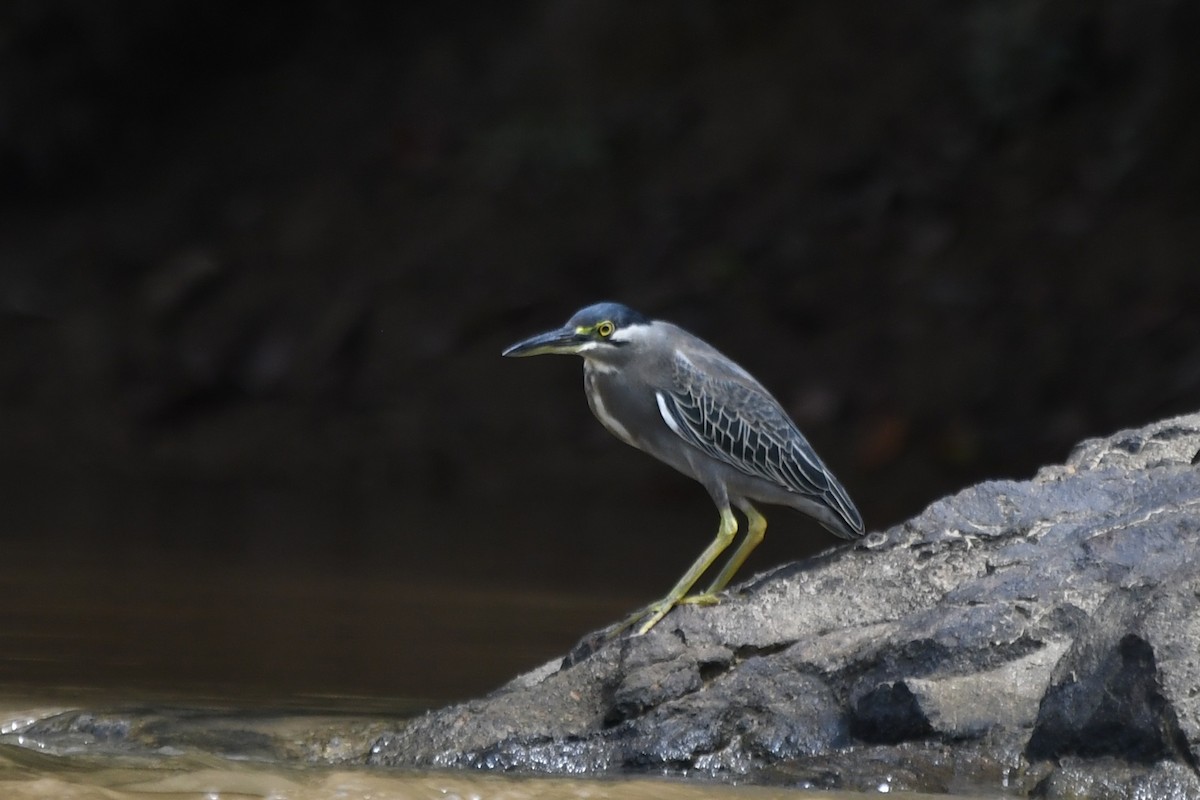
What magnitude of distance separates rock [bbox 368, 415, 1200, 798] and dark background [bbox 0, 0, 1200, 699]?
11.1 ft

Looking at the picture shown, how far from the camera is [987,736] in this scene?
11.5 feet

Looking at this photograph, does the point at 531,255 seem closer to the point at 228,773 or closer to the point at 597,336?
the point at 597,336

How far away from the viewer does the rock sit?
339cm

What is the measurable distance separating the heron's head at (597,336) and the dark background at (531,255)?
3.00m

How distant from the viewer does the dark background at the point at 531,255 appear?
10.6 metres

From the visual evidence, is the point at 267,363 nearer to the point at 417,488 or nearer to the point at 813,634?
the point at 417,488

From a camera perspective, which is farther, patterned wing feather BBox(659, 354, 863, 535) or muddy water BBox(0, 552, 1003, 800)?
patterned wing feather BBox(659, 354, 863, 535)

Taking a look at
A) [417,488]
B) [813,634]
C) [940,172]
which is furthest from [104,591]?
[940,172]

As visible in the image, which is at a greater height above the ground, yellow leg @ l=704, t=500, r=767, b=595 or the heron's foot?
yellow leg @ l=704, t=500, r=767, b=595

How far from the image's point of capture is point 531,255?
44.6 ft

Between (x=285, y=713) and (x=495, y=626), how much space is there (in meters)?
1.93

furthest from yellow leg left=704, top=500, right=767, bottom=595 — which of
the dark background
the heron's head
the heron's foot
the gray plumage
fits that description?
the dark background

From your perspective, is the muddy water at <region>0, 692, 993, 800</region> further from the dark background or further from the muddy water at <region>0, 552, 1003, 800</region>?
the dark background

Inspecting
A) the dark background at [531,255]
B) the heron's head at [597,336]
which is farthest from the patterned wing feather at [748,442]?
the dark background at [531,255]
